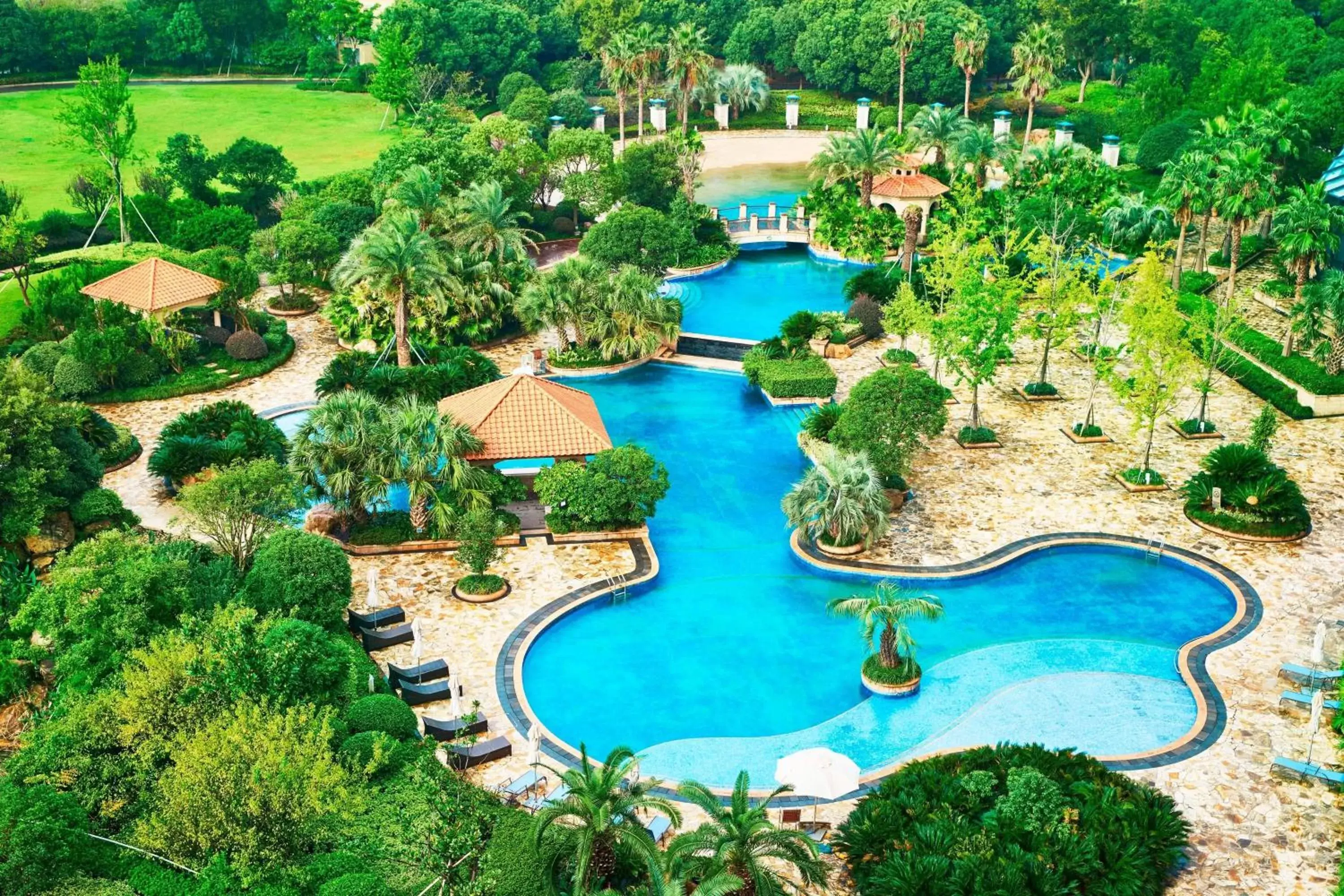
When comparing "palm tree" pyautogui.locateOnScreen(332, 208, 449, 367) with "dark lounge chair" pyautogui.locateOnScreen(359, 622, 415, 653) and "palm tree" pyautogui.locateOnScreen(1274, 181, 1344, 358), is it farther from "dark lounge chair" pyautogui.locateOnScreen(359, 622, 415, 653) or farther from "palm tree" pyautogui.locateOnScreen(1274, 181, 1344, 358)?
"palm tree" pyautogui.locateOnScreen(1274, 181, 1344, 358)

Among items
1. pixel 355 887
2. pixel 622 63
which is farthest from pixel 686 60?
pixel 355 887

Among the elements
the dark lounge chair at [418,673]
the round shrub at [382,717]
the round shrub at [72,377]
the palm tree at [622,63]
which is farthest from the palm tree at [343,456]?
the palm tree at [622,63]

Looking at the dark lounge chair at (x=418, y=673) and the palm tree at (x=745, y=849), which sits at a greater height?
the palm tree at (x=745, y=849)

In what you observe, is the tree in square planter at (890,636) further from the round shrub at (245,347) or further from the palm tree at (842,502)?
the round shrub at (245,347)

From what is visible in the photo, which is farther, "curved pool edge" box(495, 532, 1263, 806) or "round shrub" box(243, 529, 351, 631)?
"round shrub" box(243, 529, 351, 631)

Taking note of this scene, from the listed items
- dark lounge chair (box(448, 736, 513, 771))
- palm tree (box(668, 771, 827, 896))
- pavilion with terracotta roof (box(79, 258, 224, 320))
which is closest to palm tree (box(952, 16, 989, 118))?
pavilion with terracotta roof (box(79, 258, 224, 320))
